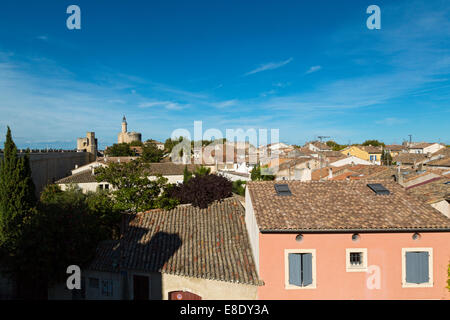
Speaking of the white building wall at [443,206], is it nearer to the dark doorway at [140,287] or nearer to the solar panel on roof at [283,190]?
the solar panel on roof at [283,190]

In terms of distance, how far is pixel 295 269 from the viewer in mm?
11742

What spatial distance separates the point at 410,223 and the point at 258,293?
6855 mm

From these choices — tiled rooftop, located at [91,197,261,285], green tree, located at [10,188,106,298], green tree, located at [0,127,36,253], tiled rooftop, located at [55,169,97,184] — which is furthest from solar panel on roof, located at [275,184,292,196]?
tiled rooftop, located at [55,169,97,184]

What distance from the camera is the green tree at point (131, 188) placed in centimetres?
1945

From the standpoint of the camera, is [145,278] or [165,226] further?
[165,226]

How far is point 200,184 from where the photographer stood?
64.1 feet

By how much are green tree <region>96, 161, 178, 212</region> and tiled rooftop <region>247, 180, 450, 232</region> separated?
8.30 m

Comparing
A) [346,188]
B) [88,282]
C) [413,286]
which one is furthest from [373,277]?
[88,282]

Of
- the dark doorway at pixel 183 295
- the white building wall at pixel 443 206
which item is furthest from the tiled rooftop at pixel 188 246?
the white building wall at pixel 443 206

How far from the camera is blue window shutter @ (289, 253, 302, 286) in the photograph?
1170cm

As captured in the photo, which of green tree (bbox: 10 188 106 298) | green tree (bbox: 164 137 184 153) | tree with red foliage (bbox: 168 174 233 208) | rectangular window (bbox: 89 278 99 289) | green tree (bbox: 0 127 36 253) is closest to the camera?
green tree (bbox: 10 188 106 298)

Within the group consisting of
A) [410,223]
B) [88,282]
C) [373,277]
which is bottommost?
[88,282]

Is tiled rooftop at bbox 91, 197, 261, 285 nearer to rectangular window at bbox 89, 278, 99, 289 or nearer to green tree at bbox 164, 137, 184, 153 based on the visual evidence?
rectangular window at bbox 89, 278, 99, 289
